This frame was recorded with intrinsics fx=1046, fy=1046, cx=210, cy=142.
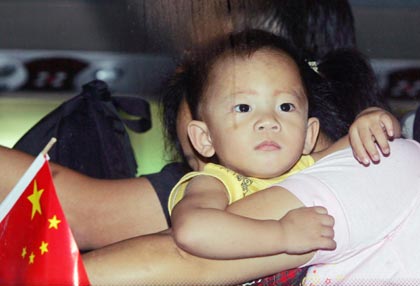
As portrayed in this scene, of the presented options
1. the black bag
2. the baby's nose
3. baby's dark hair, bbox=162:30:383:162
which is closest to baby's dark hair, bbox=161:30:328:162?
baby's dark hair, bbox=162:30:383:162

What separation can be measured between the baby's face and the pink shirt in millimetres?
62

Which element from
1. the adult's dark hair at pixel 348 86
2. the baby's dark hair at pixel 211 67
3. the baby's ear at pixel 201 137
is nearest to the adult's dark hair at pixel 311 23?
the adult's dark hair at pixel 348 86

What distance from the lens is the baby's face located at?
1319 millimetres

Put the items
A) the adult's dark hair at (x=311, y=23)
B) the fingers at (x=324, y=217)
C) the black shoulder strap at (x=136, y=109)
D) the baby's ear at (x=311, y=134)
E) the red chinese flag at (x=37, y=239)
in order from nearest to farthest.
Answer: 1. the red chinese flag at (x=37, y=239)
2. the fingers at (x=324, y=217)
3. the baby's ear at (x=311, y=134)
4. the adult's dark hair at (x=311, y=23)
5. the black shoulder strap at (x=136, y=109)

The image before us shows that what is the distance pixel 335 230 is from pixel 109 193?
55 centimetres

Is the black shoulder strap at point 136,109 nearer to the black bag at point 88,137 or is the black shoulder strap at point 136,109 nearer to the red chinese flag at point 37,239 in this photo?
the black bag at point 88,137

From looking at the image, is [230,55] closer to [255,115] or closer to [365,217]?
[255,115]

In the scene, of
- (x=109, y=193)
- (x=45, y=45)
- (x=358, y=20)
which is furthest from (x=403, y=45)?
(x=109, y=193)

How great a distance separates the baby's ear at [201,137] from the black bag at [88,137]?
22.1 inches

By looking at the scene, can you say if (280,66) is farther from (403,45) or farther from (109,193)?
(403,45)

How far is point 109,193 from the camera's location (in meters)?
1.67

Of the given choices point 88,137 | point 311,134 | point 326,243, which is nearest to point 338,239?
→ point 326,243

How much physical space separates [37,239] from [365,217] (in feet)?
1.27

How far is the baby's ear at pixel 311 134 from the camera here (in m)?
1.45
